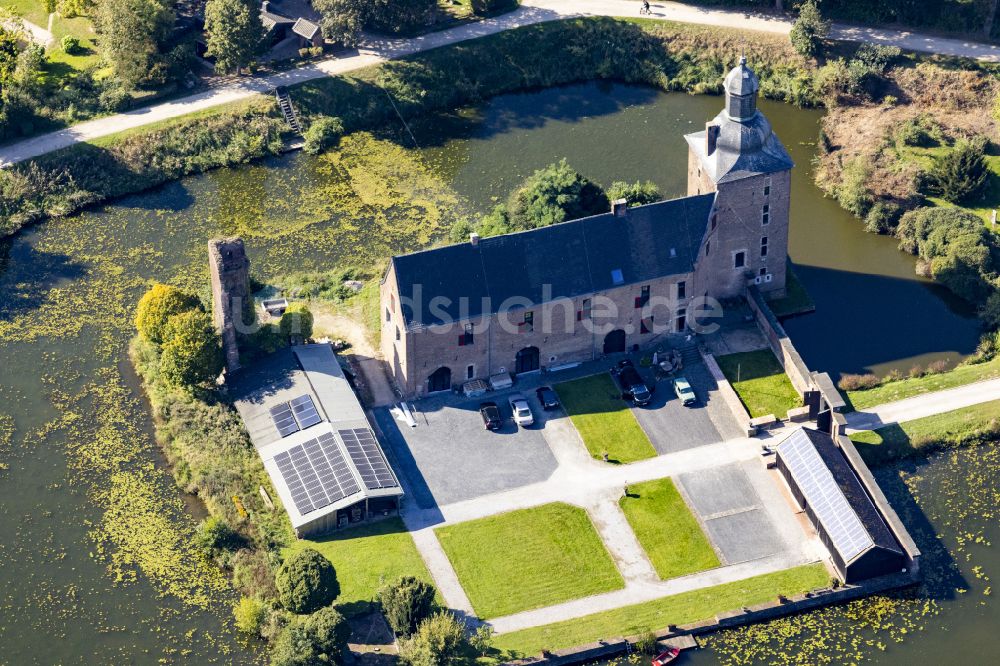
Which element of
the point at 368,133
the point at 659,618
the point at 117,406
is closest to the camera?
the point at 659,618

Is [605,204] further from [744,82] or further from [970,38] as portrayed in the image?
[970,38]

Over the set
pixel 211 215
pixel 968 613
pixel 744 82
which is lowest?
pixel 968 613

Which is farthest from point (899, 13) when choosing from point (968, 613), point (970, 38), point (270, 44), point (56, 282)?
Answer: point (56, 282)

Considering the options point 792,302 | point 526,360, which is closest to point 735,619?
point 526,360

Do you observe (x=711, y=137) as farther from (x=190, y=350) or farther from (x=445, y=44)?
(x=445, y=44)

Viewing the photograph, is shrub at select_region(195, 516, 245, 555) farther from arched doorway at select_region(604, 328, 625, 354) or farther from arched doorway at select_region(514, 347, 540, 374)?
arched doorway at select_region(604, 328, 625, 354)

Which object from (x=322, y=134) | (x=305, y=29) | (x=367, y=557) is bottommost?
(x=367, y=557)
